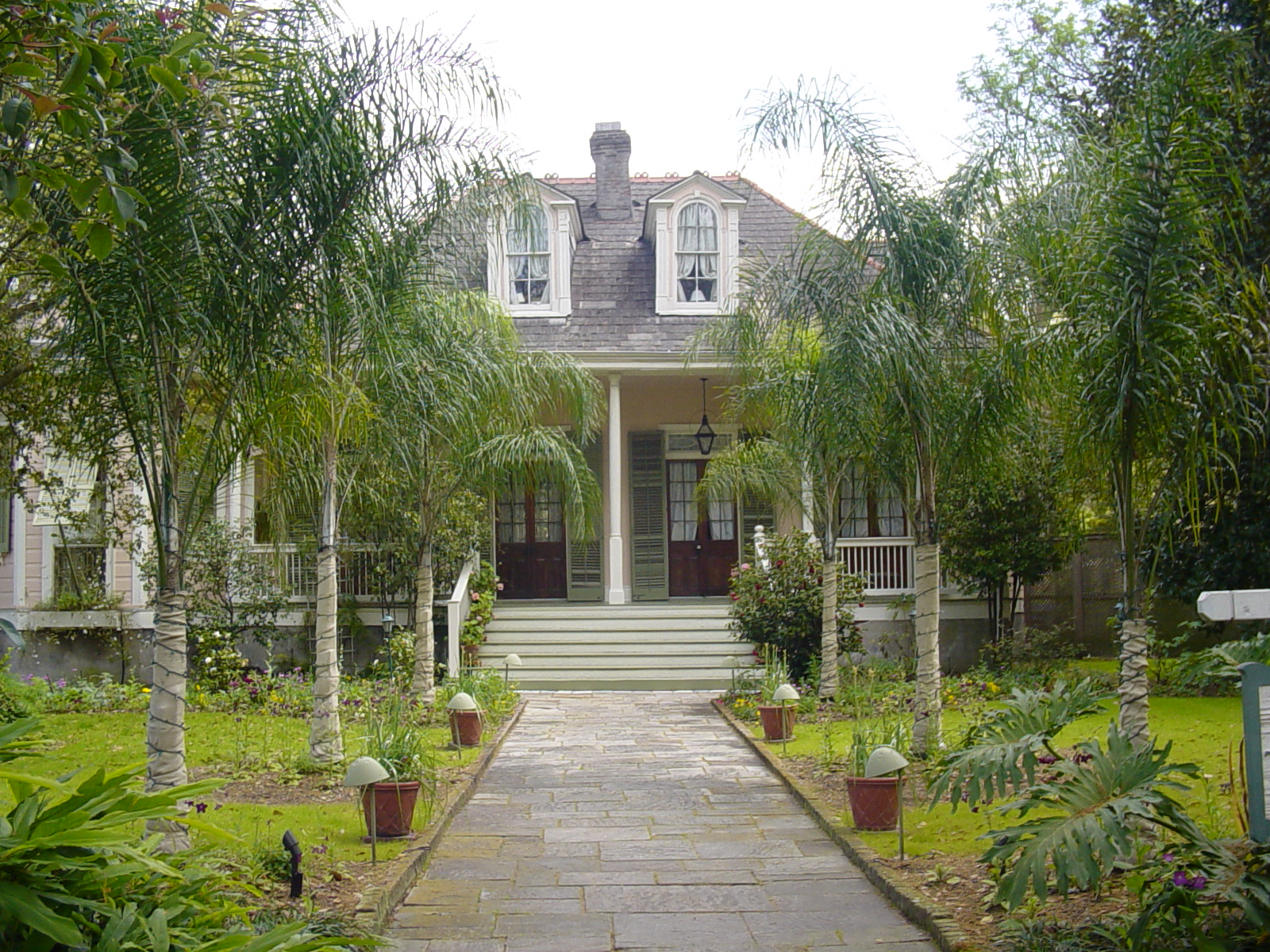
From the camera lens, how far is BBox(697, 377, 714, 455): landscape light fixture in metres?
18.6

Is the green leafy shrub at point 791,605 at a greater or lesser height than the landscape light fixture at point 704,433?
lesser

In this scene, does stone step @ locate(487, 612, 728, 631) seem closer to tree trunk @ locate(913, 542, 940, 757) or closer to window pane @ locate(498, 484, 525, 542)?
window pane @ locate(498, 484, 525, 542)

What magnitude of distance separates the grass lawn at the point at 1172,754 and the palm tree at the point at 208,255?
4122mm

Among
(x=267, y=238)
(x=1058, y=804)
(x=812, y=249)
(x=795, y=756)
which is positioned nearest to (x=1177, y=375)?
(x=1058, y=804)

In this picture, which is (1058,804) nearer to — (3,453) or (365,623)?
(3,453)

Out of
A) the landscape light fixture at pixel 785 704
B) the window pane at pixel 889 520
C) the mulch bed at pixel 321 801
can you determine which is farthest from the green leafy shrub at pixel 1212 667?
the window pane at pixel 889 520

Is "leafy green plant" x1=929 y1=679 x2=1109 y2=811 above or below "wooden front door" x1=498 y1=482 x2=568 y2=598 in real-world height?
below

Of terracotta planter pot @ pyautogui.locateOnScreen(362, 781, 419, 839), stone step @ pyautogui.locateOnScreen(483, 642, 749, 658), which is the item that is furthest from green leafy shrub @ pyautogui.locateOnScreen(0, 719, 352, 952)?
stone step @ pyautogui.locateOnScreen(483, 642, 749, 658)

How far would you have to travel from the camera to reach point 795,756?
10.2 m

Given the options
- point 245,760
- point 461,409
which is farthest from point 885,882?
point 461,409

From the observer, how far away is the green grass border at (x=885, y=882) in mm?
5168

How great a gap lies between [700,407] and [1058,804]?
48.4ft

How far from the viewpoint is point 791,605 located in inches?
567

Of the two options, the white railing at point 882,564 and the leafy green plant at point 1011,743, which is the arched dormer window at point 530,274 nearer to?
the white railing at point 882,564
